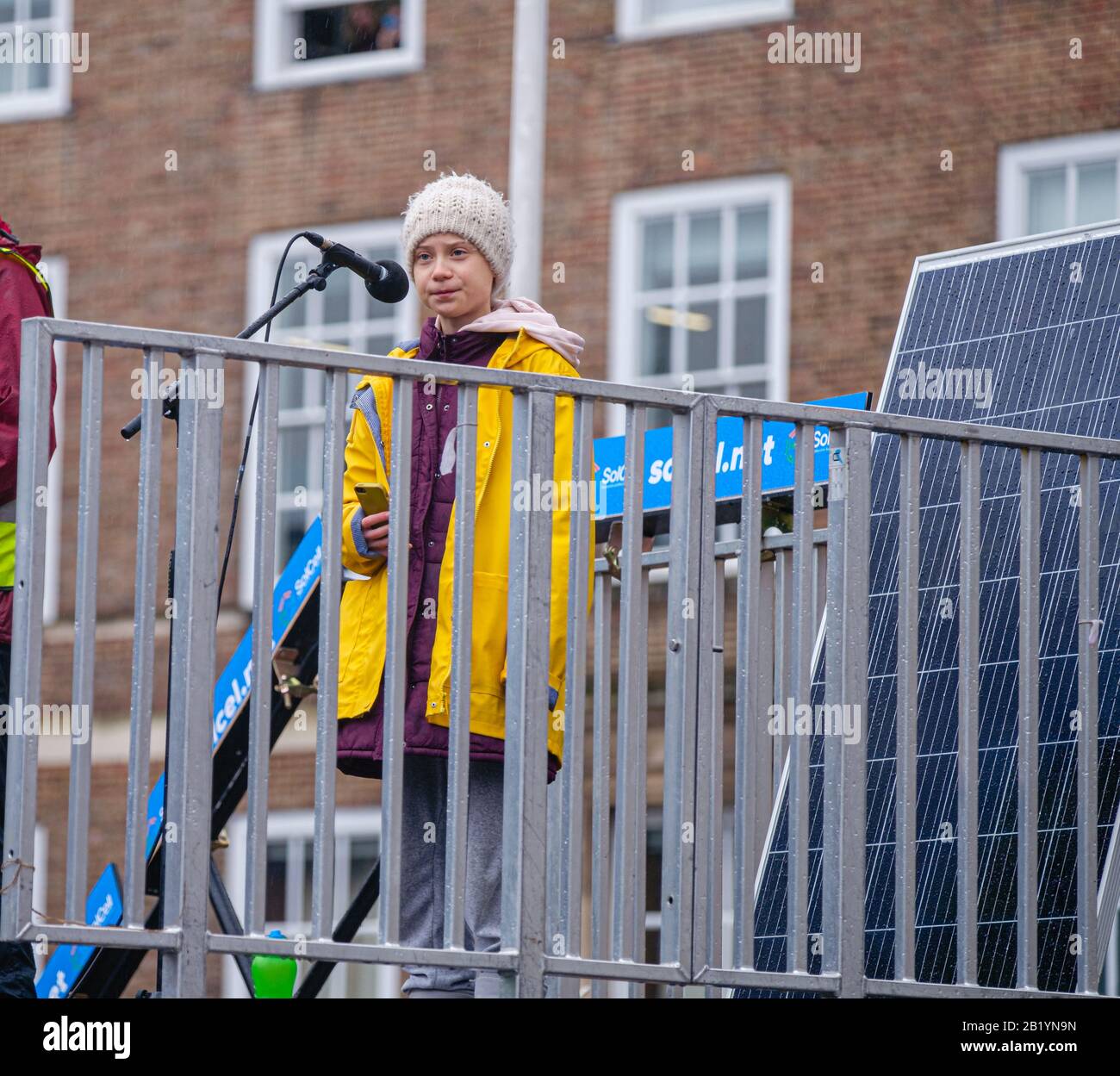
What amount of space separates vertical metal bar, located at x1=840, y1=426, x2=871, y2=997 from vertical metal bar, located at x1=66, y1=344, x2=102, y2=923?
1.50 meters

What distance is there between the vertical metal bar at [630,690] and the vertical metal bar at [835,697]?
40cm

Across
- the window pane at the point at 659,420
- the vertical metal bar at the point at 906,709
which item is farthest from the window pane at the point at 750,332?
the vertical metal bar at the point at 906,709

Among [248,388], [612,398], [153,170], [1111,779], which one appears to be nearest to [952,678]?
[1111,779]

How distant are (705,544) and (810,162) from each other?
36.6 feet

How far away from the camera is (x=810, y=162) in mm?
15641

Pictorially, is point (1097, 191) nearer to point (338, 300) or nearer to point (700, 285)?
point (700, 285)

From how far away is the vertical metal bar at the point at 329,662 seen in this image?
4.39 meters

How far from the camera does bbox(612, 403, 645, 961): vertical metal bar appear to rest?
4684mm

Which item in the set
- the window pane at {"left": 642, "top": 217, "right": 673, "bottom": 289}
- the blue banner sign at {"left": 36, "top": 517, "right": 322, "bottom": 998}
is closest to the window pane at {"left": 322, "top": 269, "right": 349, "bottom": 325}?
the window pane at {"left": 642, "top": 217, "right": 673, "bottom": 289}

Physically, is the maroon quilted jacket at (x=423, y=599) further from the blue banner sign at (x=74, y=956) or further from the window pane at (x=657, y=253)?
the window pane at (x=657, y=253)

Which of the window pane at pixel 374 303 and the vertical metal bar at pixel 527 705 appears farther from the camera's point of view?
the window pane at pixel 374 303

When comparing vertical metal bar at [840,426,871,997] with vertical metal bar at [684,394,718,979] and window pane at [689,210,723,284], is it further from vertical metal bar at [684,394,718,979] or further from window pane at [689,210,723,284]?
window pane at [689,210,723,284]

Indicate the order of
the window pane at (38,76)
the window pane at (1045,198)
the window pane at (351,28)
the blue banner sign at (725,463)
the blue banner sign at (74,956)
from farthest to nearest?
the window pane at (38,76) < the window pane at (351,28) < the window pane at (1045,198) < the blue banner sign at (74,956) < the blue banner sign at (725,463)

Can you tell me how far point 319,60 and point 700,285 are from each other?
352 centimetres
